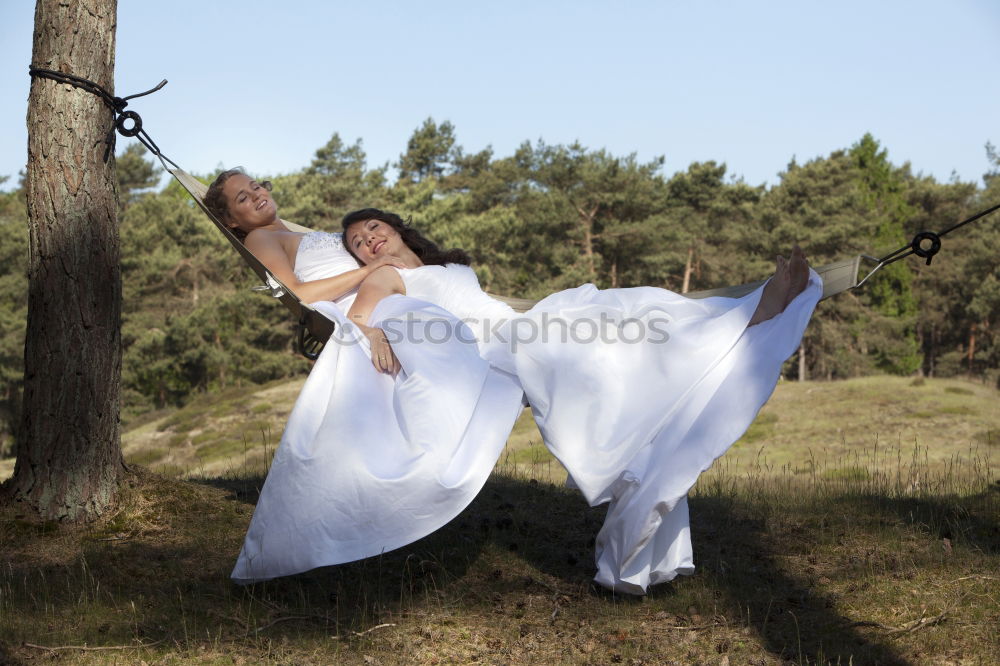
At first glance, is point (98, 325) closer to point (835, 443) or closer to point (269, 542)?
point (269, 542)

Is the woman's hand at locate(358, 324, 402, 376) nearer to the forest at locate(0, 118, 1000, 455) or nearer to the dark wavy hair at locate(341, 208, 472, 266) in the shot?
the dark wavy hair at locate(341, 208, 472, 266)

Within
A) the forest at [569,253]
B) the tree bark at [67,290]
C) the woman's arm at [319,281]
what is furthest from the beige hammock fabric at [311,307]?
the forest at [569,253]

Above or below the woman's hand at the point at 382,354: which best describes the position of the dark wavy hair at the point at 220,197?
above

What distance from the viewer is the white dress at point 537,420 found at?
2779mm

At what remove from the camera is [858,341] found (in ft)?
89.1

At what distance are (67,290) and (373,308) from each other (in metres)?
1.20

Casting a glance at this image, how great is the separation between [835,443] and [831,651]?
8.25 metres

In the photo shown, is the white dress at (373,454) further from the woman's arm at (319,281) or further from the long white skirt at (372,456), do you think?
the woman's arm at (319,281)

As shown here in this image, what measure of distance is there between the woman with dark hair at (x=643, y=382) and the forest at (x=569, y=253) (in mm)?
18235

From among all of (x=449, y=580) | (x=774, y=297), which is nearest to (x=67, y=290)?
(x=449, y=580)

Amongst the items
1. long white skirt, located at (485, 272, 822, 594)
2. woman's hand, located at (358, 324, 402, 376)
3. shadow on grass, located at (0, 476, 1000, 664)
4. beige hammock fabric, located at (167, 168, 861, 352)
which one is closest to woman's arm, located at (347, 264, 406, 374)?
woman's hand, located at (358, 324, 402, 376)

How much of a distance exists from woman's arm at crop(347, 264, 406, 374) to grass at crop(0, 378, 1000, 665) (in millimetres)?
790

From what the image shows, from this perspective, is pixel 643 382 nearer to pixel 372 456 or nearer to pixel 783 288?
pixel 783 288

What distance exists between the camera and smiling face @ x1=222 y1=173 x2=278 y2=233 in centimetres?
400
